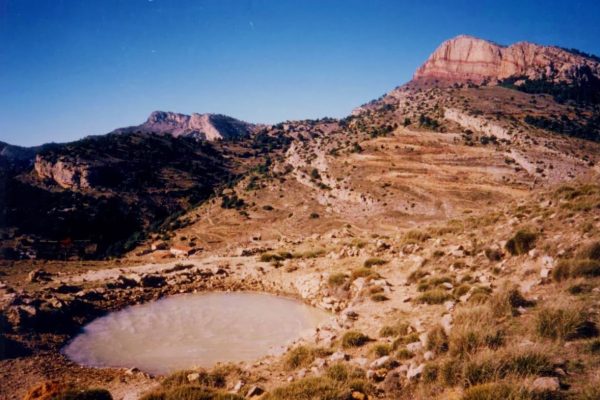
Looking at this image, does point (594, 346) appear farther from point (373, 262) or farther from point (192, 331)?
point (192, 331)

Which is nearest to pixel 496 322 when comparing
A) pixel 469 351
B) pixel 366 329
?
pixel 469 351

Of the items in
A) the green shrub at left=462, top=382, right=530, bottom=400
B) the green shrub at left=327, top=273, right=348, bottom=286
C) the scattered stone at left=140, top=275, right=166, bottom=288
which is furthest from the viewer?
the scattered stone at left=140, top=275, right=166, bottom=288

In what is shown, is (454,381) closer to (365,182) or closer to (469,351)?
(469,351)

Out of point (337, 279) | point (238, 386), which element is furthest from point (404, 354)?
point (337, 279)

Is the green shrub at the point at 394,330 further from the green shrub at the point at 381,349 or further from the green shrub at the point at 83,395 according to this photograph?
the green shrub at the point at 83,395

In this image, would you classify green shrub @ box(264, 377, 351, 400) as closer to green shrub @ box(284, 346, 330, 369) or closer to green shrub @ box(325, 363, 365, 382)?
green shrub @ box(325, 363, 365, 382)

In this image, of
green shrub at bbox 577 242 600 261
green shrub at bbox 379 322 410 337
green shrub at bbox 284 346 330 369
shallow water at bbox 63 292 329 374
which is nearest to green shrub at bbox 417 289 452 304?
green shrub at bbox 379 322 410 337

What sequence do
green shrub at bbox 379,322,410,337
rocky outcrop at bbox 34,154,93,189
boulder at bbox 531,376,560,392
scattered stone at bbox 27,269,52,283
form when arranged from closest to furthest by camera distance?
boulder at bbox 531,376,560,392
green shrub at bbox 379,322,410,337
scattered stone at bbox 27,269,52,283
rocky outcrop at bbox 34,154,93,189
